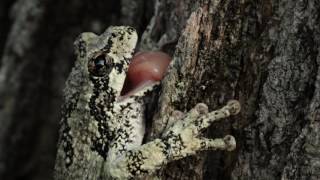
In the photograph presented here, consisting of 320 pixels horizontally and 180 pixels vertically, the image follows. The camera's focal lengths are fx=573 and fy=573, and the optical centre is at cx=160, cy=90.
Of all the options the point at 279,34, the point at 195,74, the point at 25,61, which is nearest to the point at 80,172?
the point at 195,74

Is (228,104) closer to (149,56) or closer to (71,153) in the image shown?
(149,56)

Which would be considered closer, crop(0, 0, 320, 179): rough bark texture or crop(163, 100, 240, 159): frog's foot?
crop(0, 0, 320, 179): rough bark texture

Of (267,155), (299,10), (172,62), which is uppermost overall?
(299,10)

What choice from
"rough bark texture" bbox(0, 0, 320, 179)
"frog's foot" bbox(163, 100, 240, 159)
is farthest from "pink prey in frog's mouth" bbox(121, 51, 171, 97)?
"frog's foot" bbox(163, 100, 240, 159)

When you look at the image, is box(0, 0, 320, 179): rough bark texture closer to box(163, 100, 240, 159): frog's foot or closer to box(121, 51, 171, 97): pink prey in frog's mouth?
box(163, 100, 240, 159): frog's foot

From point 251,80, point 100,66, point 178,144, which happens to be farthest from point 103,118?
point 251,80

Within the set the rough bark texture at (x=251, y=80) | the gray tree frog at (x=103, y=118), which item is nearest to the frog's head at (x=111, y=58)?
the gray tree frog at (x=103, y=118)
